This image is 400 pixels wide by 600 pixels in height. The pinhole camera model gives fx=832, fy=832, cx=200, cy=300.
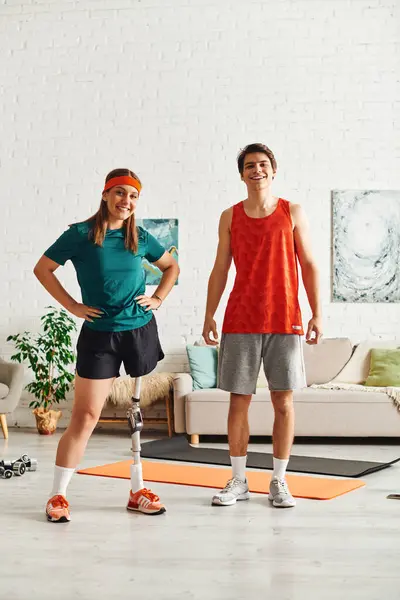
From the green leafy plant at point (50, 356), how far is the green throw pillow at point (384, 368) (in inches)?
91.8

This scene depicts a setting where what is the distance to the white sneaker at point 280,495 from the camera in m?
3.60

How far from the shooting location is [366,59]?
6.83m

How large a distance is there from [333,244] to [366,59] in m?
1.55

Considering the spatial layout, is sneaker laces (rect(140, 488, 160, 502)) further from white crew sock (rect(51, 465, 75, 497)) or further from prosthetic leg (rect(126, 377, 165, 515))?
white crew sock (rect(51, 465, 75, 497))

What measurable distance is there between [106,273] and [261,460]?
2.07 m

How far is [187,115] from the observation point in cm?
692

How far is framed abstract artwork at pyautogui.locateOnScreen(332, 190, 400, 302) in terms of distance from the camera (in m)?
6.76

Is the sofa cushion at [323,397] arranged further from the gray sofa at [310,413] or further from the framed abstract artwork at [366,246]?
the framed abstract artwork at [366,246]

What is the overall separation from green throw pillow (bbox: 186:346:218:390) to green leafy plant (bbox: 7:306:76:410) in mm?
969

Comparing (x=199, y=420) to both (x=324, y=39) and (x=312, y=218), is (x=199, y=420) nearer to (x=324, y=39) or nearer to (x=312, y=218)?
(x=312, y=218)

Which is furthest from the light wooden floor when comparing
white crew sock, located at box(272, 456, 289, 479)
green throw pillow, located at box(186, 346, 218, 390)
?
green throw pillow, located at box(186, 346, 218, 390)

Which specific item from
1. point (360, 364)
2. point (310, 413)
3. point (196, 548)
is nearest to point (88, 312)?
point (196, 548)

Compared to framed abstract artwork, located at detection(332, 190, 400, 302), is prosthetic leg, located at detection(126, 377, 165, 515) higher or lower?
lower

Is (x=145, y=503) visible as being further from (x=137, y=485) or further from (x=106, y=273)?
(x=106, y=273)
